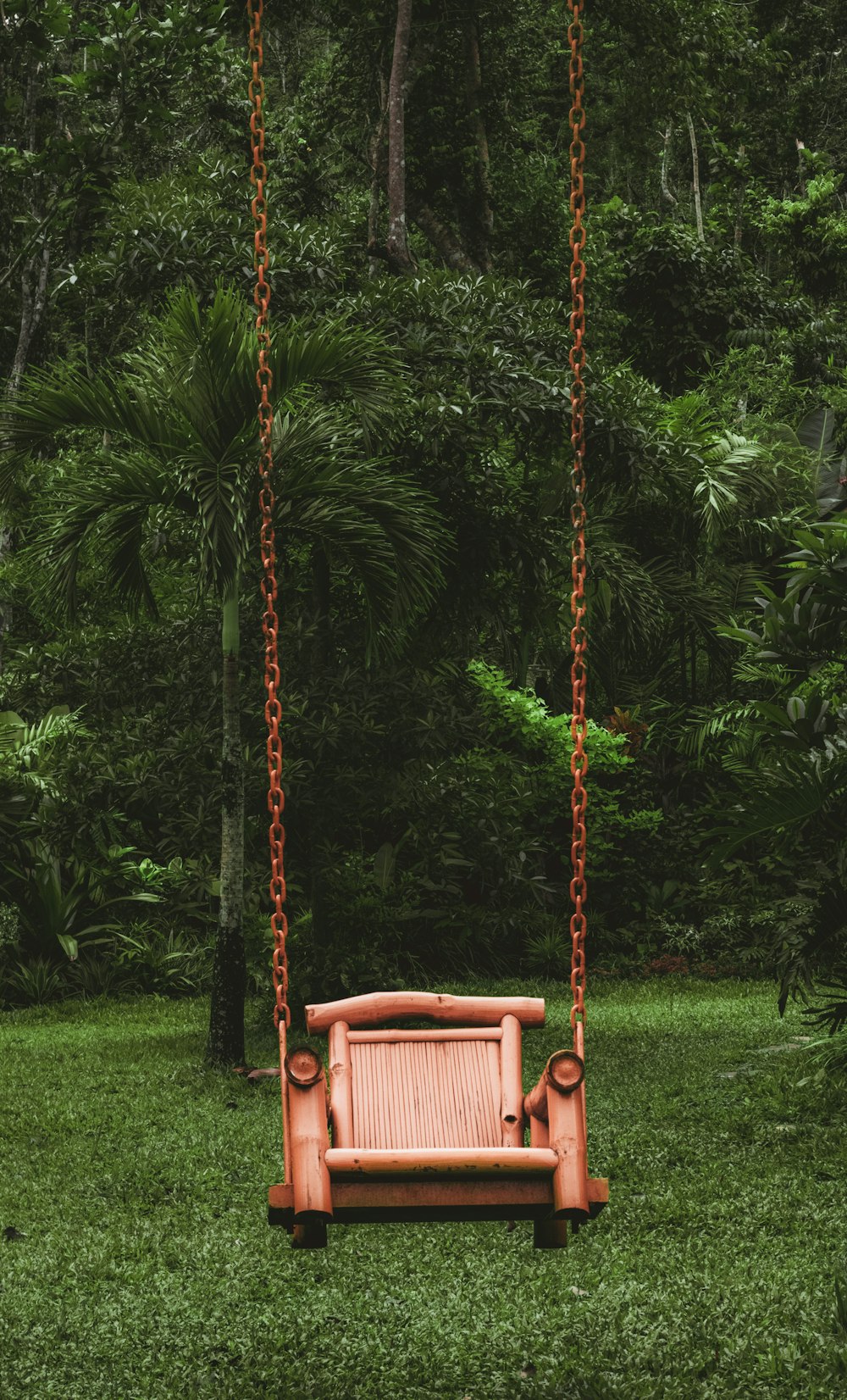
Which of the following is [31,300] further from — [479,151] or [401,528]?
[401,528]

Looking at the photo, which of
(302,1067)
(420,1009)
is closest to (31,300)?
(420,1009)

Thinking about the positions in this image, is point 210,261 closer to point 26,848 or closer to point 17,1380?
point 26,848

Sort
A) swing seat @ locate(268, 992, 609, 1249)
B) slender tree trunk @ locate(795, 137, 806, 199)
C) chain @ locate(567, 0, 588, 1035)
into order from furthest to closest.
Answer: slender tree trunk @ locate(795, 137, 806, 199), chain @ locate(567, 0, 588, 1035), swing seat @ locate(268, 992, 609, 1249)

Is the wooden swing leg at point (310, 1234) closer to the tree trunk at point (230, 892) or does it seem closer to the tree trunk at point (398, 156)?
the tree trunk at point (230, 892)

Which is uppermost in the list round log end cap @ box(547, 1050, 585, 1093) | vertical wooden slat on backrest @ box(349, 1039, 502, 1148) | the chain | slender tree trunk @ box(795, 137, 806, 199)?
slender tree trunk @ box(795, 137, 806, 199)

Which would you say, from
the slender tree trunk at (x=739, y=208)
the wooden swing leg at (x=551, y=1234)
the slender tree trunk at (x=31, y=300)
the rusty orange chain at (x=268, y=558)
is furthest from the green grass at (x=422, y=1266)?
the slender tree trunk at (x=739, y=208)

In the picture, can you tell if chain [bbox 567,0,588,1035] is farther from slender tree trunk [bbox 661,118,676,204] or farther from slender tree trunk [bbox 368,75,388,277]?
slender tree trunk [bbox 661,118,676,204]

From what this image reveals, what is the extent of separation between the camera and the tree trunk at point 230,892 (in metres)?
7.99

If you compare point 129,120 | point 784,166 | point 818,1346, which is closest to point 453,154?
point 129,120

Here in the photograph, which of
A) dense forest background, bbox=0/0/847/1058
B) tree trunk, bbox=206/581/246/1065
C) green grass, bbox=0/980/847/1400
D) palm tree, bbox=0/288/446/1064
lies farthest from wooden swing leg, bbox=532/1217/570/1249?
tree trunk, bbox=206/581/246/1065

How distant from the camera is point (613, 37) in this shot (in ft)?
47.9

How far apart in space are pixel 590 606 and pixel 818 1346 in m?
7.81

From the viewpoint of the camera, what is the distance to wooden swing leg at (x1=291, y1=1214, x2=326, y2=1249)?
10.5ft

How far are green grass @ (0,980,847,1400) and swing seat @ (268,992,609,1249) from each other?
0.77 metres
